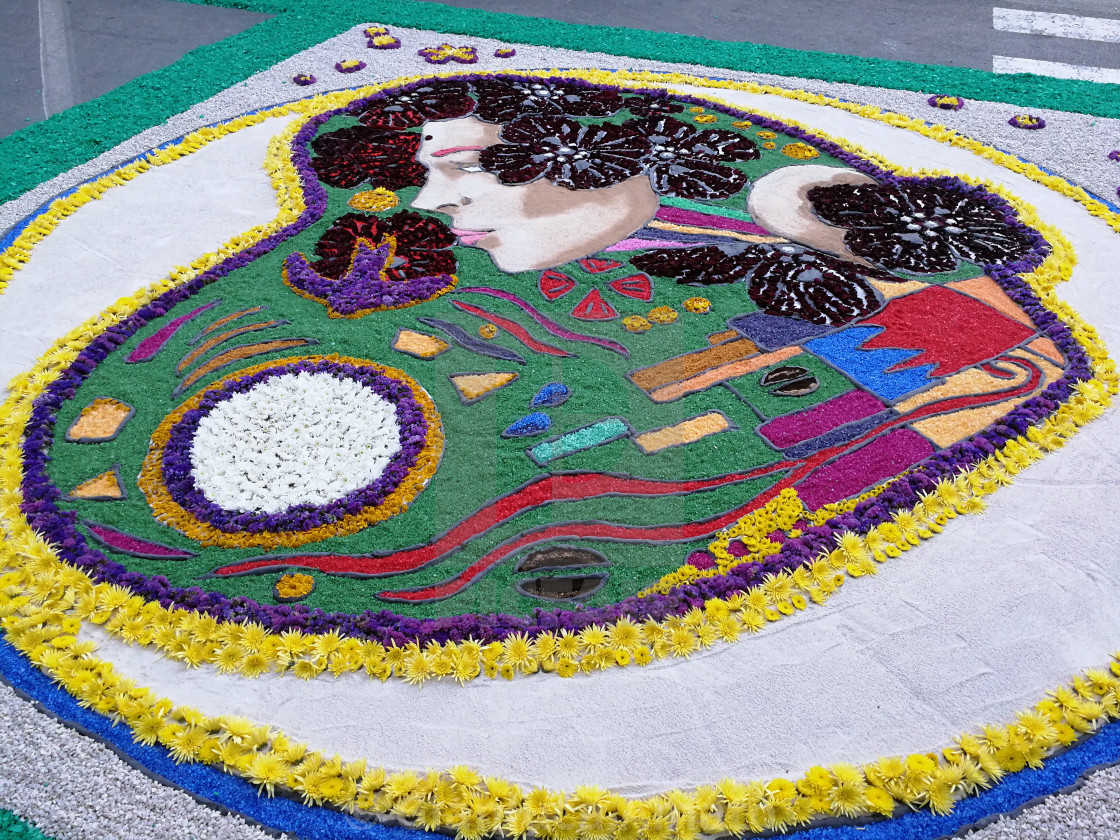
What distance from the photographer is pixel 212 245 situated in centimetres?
651

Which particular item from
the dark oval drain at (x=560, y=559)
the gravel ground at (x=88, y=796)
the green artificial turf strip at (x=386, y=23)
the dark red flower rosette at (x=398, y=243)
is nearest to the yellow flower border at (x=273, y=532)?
the dark oval drain at (x=560, y=559)

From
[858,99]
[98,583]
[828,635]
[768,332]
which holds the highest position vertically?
[858,99]

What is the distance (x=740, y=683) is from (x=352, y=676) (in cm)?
163

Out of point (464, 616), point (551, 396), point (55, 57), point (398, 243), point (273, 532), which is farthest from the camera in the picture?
point (55, 57)

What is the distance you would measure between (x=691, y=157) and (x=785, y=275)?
1.97m

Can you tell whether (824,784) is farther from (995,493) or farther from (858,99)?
(858,99)

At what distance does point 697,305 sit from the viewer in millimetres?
5738

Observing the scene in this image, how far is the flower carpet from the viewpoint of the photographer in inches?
134

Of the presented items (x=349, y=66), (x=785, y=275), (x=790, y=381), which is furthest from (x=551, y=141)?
(x=790, y=381)

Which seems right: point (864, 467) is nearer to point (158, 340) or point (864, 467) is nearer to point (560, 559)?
point (560, 559)

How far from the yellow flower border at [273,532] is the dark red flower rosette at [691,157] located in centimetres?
321

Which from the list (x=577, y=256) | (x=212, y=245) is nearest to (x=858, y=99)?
(x=577, y=256)

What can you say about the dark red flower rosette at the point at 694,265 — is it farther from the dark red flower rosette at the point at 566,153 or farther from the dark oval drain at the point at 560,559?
the dark oval drain at the point at 560,559

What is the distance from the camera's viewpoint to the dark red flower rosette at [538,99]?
8.32 m
